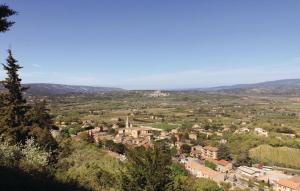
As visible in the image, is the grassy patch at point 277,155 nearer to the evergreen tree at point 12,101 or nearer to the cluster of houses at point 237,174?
the cluster of houses at point 237,174

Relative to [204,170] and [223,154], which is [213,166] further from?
[204,170]

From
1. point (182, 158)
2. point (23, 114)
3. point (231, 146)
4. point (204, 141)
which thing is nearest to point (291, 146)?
point (231, 146)

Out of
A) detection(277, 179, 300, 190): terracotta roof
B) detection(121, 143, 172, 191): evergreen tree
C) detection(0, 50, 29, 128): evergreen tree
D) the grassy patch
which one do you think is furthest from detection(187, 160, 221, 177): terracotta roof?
detection(121, 143, 172, 191): evergreen tree

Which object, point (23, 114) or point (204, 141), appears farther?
point (204, 141)

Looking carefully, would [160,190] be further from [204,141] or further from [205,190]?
[204,141]

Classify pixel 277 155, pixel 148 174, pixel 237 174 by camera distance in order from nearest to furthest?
pixel 148 174 → pixel 237 174 → pixel 277 155

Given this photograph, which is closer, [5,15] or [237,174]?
[5,15]

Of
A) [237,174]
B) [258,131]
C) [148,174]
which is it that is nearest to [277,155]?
[237,174]

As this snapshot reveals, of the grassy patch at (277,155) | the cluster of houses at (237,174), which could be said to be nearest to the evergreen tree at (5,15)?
the cluster of houses at (237,174)
